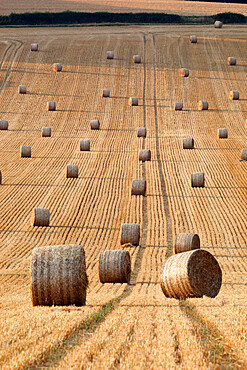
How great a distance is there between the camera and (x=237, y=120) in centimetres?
4553

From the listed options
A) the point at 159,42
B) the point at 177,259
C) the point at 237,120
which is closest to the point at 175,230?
the point at 177,259

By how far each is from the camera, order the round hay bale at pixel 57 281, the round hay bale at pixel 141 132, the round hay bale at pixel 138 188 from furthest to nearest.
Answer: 1. the round hay bale at pixel 141 132
2. the round hay bale at pixel 138 188
3. the round hay bale at pixel 57 281

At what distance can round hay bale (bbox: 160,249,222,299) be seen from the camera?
12.3 m

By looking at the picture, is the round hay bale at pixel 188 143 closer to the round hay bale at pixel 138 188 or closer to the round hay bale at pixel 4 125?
the round hay bale at pixel 138 188

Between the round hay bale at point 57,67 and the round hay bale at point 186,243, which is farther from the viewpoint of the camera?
the round hay bale at point 57,67

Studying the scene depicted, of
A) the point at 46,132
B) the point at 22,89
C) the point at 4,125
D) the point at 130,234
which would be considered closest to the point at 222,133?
the point at 46,132

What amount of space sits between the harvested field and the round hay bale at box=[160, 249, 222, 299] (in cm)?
37

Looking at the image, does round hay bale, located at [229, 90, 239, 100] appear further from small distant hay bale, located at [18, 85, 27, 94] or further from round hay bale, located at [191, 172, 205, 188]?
round hay bale, located at [191, 172, 205, 188]

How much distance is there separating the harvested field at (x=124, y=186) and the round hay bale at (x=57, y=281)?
0.99 ft

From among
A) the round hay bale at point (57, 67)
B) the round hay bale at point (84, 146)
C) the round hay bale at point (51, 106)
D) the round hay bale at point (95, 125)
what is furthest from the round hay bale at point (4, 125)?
the round hay bale at point (57, 67)

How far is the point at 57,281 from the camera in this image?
11.4 meters

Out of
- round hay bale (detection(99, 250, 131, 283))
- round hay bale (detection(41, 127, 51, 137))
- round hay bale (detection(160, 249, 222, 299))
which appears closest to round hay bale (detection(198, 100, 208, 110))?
round hay bale (detection(41, 127, 51, 137))

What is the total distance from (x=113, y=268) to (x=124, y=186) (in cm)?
1364

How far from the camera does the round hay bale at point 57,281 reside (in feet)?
37.6
